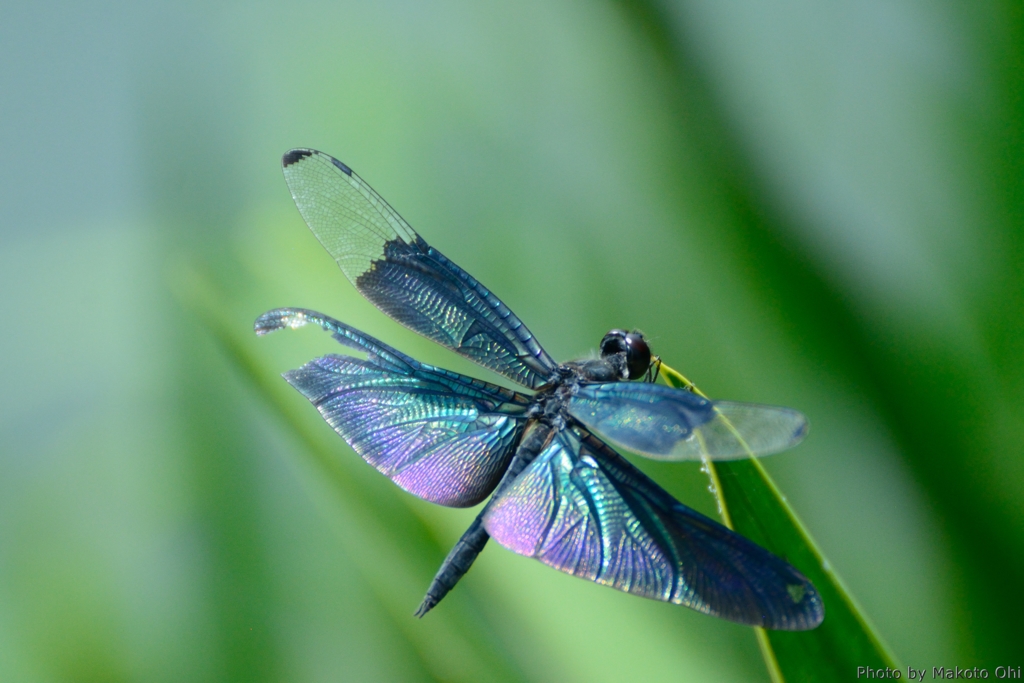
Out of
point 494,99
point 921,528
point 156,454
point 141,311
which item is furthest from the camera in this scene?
point 494,99

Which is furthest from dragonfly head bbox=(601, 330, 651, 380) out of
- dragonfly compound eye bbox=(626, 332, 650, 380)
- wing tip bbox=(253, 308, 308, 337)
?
wing tip bbox=(253, 308, 308, 337)

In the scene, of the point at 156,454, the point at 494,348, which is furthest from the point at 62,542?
the point at 494,348

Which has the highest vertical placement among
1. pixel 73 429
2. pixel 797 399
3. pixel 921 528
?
pixel 73 429

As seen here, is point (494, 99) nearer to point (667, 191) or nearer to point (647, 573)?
point (667, 191)

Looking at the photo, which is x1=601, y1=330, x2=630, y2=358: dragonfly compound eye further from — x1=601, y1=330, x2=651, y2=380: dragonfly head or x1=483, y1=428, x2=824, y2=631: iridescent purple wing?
x1=483, y1=428, x2=824, y2=631: iridescent purple wing

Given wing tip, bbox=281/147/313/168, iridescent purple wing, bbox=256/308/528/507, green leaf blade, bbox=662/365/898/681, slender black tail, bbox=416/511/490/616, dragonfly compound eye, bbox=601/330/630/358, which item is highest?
wing tip, bbox=281/147/313/168

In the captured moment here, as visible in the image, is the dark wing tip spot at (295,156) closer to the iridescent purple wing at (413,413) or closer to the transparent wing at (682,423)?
the iridescent purple wing at (413,413)

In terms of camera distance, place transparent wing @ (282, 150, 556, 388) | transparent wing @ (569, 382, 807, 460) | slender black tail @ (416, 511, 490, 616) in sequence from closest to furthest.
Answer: transparent wing @ (569, 382, 807, 460) < slender black tail @ (416, 511, 490, 616) < transparent wing @ (282, 150, 556, 388)

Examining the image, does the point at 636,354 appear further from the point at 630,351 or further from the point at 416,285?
the point at 416,285

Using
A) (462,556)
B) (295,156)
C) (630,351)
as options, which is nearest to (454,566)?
(462,556)
